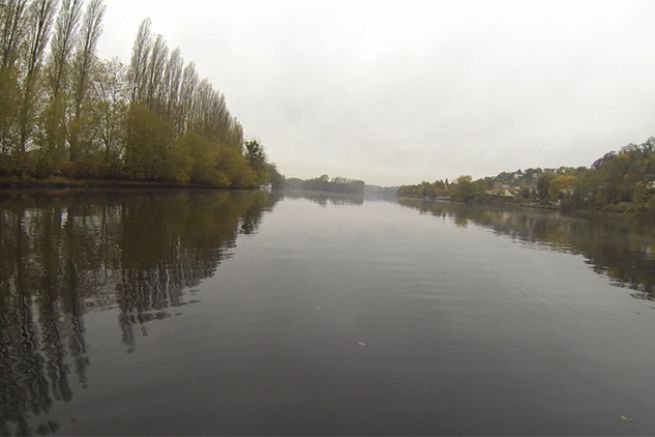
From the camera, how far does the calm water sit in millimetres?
3691

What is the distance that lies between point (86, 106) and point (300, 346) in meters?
36.6

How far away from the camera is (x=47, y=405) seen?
3.53m

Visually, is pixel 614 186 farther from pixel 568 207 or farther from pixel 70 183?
pixel 70 183

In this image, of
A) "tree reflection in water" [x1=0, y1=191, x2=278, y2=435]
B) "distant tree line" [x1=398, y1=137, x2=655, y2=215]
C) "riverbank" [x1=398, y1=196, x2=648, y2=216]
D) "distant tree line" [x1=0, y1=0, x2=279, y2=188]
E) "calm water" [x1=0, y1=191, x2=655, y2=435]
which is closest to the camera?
"calm water" [x1=0, y1=191, x2=655, y2=435]

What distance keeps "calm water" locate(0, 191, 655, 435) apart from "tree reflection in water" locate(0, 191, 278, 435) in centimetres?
3

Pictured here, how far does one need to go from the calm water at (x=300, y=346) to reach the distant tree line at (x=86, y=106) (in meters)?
19.0

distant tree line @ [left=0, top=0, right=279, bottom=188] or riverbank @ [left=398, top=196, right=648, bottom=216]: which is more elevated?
distant tree line @ [left=0, top=0, right=279, bottom=188]

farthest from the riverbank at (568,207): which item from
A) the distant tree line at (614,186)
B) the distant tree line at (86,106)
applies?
the distant tree line at (86,106)

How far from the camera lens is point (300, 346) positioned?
527 centimetres

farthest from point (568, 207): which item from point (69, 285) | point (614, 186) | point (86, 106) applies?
point (69, 285)

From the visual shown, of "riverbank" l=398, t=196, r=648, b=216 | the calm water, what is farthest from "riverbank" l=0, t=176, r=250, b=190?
"riverbank" l=398, t=196, r=648, b=216

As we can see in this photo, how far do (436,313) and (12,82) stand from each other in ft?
94.7

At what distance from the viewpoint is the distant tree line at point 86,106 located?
25.3 meters

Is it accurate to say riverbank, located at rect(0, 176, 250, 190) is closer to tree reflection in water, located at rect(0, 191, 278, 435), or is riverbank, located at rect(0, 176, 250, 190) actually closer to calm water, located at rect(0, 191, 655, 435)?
tree reflection in water, located at rect(0, 191, 278, 435)
